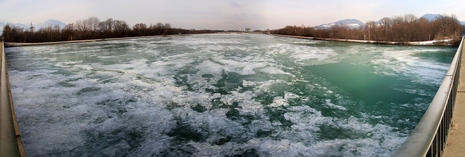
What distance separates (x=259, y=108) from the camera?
3641 millimetres

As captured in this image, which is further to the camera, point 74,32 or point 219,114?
point 74,32

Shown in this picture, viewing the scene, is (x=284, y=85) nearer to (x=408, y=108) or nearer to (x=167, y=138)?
(x=408, y=108)

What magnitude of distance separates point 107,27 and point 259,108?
4059 cm

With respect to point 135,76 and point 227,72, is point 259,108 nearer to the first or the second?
point 227,72

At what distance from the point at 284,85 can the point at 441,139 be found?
3.68 metres

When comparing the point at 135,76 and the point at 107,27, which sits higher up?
the point at 107,27

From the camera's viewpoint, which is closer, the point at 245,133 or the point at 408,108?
the point at 245,133

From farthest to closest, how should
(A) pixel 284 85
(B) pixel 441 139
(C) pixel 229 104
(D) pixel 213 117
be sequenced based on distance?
(A) pixel 284 85, (C) pixel 229 104, (D) pixel 213 117, (B) pixel 441 139

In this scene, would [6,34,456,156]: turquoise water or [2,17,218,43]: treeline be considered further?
[2,17,218,43]: treeline

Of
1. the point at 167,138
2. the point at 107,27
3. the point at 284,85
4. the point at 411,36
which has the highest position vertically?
the point at 107,27

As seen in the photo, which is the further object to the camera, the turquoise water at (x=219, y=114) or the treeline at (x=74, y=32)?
the treeline at (x=74, y=32)

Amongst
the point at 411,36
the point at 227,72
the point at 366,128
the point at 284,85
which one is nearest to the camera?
the point at 366,128

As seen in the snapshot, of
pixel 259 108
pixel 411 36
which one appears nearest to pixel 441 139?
pixel 259 108

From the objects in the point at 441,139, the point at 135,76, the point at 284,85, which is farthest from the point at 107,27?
the point at 441,139
